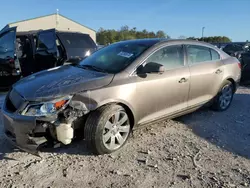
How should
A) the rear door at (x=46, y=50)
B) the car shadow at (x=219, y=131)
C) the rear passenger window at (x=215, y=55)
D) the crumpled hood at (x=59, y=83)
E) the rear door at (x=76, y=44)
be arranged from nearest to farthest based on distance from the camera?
the crumpled hood at (x=59, y=83) < the car shadow at (x=219, y=131) < the rear passenger window at (x=215, y=55) < the rear door at (x=76, y=44) < the rear door at (x=46, y=50)

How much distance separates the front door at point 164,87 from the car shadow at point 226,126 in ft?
1.80

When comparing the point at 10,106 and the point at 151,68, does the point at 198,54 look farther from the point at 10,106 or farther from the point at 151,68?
the point at 10,106

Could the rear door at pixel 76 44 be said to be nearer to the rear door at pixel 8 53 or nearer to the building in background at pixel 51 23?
the rear door at pixel 8 53

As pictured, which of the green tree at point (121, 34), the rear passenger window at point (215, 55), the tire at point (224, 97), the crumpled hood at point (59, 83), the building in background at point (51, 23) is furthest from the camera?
the green tree at point (121, 34)

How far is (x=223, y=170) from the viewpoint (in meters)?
3.05

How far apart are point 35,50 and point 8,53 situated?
97 cm

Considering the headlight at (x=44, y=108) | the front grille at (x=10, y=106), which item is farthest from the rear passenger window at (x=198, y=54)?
the front grille at (x=10, y=106)

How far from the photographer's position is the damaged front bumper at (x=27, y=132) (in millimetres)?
2926

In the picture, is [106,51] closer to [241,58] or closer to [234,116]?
[234,116]

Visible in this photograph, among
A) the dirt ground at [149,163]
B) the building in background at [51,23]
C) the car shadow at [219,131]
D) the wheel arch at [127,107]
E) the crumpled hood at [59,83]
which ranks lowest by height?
the dirt ground at [149,163]

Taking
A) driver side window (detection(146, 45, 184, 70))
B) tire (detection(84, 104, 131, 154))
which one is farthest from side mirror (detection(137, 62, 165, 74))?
tire (detection(84, 104, 131, 154))

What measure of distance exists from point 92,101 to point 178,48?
1.96 meters

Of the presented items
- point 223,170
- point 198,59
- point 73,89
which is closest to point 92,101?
point 73,89

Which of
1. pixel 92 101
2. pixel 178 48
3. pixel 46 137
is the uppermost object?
pixel 178 48
